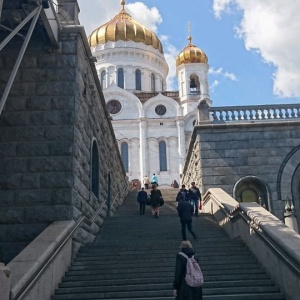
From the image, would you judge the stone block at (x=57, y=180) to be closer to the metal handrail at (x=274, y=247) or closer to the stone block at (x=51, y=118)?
the stone block at (x=51, y=118)

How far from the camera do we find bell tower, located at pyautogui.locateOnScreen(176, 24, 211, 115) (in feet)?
156

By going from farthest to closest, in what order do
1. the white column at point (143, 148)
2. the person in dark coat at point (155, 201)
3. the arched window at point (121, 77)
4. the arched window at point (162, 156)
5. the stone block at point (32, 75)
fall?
the arched window at point (121, 77) → the arched window at point (162, 156) → the white column at point (143, 148) → the person in dark coat at point (155, 201) → the stone block at point (32, 75)

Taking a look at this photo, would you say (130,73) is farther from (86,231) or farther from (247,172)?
(86,231)

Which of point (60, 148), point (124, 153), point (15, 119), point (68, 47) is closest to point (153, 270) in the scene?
point (60, 148)

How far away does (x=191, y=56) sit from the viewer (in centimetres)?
4891

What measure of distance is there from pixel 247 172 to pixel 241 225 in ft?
20.7

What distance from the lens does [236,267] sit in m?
9.08

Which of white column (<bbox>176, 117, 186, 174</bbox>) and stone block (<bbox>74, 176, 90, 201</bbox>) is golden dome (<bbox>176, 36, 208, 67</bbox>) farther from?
stone block (<bbox>74, 176, 90, 201</bbox>)

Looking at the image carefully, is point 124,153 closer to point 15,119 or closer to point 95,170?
point 95,170

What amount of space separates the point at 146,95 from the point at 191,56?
6.77 metres

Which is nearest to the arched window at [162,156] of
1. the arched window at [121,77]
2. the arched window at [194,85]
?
the arched window at [194,85]

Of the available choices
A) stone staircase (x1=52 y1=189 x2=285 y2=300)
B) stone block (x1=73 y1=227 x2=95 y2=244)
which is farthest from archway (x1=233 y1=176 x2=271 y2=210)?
stone block (x1=73 y1=227 x2=95 y2=244)

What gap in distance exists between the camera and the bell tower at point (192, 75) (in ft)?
156

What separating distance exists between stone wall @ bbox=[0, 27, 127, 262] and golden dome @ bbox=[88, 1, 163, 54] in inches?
1576
